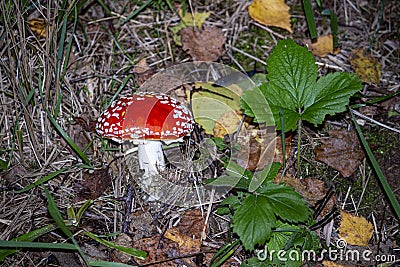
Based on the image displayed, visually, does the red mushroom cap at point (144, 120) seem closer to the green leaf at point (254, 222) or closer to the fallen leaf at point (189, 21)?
the green leaf at point (254, 222)

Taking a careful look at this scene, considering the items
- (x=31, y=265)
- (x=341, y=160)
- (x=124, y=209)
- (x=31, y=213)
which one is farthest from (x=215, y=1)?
(x=31, y=265)

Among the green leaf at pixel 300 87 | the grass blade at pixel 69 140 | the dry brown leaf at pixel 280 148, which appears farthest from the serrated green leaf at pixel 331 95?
the grass blade at pixel 69 140

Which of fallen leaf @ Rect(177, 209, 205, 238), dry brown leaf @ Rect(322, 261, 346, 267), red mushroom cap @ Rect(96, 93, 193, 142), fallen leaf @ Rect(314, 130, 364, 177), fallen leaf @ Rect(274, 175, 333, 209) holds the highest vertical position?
red mushroom cap @ Rect(96, 93, 193, 142)

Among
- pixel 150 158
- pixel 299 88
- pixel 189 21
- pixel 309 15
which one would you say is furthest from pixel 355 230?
pixel 189 21

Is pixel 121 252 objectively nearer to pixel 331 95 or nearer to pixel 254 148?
pixel 254 148

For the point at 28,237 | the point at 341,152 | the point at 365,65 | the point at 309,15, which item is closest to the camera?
the point at 28,237

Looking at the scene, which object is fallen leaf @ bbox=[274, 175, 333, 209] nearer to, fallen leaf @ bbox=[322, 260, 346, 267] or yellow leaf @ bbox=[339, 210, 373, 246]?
yellow leaf @ bbox=[339, 210, 373, 246]

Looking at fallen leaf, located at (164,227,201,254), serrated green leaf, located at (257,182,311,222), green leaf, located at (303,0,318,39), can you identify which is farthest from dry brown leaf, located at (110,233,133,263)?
green leaf, located at (303,0,318,39)

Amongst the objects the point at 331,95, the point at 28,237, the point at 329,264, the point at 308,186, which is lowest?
the point at 329,264
